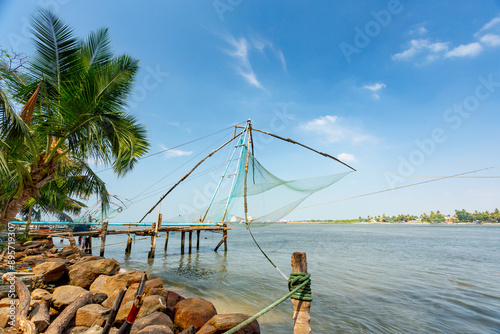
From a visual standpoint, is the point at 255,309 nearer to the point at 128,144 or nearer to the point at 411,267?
the point at 128,144

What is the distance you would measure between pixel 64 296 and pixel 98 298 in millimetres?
665

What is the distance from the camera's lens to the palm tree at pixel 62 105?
19.1 feet

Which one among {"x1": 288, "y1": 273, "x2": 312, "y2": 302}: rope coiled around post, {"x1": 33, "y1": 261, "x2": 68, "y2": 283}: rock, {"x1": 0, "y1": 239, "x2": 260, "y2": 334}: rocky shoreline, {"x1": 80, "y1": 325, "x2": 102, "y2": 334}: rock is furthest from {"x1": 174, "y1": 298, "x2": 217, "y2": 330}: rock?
{"x1": 33, "y1": 261, "x2": 68, "y2": 283}: rock

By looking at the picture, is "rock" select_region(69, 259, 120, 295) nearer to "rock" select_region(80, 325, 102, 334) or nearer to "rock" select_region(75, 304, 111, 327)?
"rock" select_region(75, 304, 111, 327)

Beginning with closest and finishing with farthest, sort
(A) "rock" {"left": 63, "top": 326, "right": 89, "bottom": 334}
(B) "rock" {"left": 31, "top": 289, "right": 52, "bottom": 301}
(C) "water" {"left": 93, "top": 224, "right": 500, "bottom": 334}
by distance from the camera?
(A) "rock" {"left": 63, "top": 326, "right": 89, "bottom": 334} → (B) "rock" {"left": 31, "top": 289, "right": 52, "bottom": 301} → (C) "water" {"left": 93, "top": 224, "right": 500, "bottom": 334}

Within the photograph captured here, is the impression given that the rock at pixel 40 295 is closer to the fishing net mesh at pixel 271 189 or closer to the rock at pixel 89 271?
the rock at pixel 89 271

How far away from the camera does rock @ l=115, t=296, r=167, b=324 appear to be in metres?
4.82

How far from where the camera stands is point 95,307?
501cm

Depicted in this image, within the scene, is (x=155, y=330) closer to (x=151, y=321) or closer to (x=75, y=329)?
(x=151, y=321)

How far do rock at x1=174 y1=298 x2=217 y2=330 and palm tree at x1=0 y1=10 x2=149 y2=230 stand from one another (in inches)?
169

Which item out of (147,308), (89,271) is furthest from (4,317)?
(89,271)

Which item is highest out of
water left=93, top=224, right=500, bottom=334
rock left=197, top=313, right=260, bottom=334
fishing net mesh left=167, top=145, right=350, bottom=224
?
fishing net mesh left=167, top=145, right=350, bottom=224

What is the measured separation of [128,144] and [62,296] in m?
3.95

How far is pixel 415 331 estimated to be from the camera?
18.9 feet
